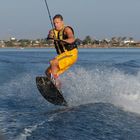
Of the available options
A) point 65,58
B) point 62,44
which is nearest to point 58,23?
point 62,44

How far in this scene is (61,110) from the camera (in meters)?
8.22

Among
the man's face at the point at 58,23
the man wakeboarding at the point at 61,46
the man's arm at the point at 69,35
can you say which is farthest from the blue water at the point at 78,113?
the man's face at the point at 58,23

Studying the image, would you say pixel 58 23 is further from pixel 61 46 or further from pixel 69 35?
pixel 61 46

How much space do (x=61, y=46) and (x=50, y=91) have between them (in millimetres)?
928

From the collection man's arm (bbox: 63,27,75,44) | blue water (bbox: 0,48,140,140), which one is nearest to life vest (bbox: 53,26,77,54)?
man's arm (bbox: 63,27,75,44)

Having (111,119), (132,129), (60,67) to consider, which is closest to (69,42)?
(60,67)

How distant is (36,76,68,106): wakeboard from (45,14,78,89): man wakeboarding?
0.36 ft

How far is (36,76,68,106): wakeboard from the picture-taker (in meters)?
8.49

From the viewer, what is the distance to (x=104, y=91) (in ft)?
35.5

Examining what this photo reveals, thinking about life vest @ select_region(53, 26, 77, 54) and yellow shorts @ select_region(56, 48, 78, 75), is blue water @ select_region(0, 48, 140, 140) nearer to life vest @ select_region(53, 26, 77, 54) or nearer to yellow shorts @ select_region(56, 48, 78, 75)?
yellow shorts @ select_region(56, 48, 78, 75)

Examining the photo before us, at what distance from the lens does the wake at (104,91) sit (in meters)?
9.31

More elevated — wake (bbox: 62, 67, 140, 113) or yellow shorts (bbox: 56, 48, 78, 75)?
yellow shorts (bbox: 56, 48, 78, 75)

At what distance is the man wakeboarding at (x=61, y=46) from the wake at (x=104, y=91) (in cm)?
82

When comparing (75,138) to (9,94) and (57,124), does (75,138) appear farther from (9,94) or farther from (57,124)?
(9,94)
